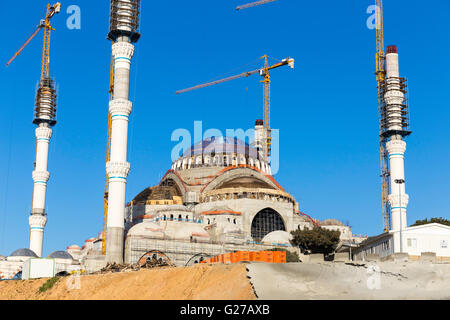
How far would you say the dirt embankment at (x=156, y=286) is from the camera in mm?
44750

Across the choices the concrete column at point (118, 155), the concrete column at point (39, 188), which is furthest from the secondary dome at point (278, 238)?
the concrete column at point (39, 188)

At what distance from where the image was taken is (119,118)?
300 feet

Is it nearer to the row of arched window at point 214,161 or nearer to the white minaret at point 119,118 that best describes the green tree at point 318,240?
the white minaret at point 119,118

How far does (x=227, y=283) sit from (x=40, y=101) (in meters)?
80.8

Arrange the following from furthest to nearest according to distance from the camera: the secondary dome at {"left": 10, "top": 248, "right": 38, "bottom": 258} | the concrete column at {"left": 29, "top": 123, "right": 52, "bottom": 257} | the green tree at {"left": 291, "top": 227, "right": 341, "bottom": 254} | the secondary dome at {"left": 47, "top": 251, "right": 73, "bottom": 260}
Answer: the concrete column at {"left": 29, "top": 123, "right": 52, "bottom": 257} → the secondary dome at {"left": 47, "top": 251, "right": 73, "bottom": 260} → the secondary dome at {"left": 10, "top": 248, "right": 38, "bottom": 258} → the green tree at {"left": 291, "top": 227, "right": 341, "bottom": 254}

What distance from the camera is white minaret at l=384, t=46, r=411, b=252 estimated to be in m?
102

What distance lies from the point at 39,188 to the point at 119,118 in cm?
2733

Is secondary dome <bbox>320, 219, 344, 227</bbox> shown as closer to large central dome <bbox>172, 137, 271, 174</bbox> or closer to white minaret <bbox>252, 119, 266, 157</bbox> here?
large central dome <bbox>172, 137, 271, 174</bbox>

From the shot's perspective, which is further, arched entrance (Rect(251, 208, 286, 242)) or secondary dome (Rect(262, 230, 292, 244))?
arched entrance (Rect(251, 208, 286, 242))

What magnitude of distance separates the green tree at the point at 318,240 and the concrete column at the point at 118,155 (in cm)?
2615

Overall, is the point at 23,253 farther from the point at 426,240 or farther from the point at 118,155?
the point at 426,240

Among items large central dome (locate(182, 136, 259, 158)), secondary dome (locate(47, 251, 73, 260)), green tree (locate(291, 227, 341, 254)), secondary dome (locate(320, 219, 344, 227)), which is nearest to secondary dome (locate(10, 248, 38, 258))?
secondary dome (locate(47, 251, 73, 260))

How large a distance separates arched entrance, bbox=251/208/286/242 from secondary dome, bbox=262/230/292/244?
16.3ft
